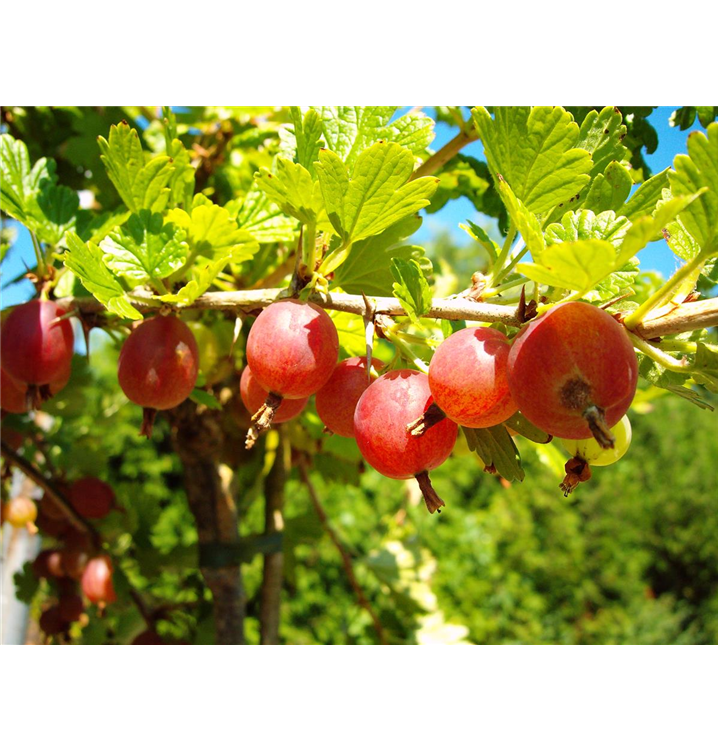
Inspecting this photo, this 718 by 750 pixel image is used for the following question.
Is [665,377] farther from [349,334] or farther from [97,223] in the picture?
[97,223]

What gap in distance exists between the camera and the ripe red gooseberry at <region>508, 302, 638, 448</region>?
15.5 inches

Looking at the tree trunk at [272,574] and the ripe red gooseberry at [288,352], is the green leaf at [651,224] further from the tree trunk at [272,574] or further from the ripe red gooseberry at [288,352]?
the tree trunk at [272,574]

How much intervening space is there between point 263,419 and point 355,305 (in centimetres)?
13

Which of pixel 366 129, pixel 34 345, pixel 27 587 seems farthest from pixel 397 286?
pixel 27 587

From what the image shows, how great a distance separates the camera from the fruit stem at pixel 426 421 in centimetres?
45

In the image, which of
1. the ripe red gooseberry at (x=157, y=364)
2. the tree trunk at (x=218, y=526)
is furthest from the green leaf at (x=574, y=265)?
the tree trunk at (x=218, y=526)

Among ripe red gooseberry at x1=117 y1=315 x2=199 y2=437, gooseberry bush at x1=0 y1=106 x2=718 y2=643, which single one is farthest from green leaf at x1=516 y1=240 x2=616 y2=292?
ripe red gooseberry at x1=117 y1=315 x2=199 y2=437

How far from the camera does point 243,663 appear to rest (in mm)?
806

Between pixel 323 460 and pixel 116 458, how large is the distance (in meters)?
0.92

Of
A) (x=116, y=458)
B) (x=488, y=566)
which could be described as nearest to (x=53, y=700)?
(x=116, y=458)

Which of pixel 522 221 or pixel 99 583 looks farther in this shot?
pixel 99 583

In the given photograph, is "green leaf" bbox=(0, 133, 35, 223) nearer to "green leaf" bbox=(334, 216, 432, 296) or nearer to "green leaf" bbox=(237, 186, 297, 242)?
"green leaf" bbox=(237, 186, 297, 242)

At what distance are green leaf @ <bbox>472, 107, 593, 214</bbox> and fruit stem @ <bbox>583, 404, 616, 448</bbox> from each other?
0.19 m

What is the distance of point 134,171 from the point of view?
1.97 ft
